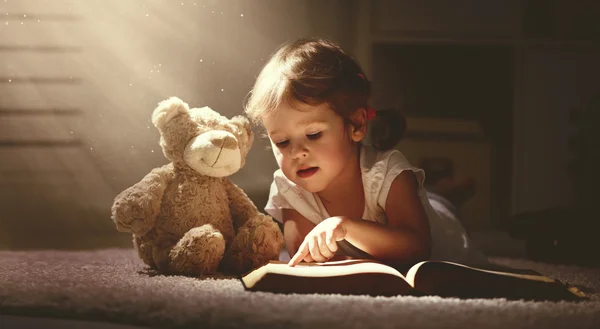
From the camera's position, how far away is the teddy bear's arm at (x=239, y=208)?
1.08m

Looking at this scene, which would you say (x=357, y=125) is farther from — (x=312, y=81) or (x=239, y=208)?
(x=239, y=208)

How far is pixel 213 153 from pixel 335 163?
0.65 feet


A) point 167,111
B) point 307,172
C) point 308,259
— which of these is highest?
point 167,111

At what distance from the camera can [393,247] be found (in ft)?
3.16

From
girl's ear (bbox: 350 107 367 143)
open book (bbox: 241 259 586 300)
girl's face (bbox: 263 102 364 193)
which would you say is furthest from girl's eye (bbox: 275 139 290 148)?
open book (bbox: 241 259 586 300)

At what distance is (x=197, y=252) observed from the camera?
3.02 ft

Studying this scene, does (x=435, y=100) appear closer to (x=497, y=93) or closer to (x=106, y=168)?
(x=497, y=93)

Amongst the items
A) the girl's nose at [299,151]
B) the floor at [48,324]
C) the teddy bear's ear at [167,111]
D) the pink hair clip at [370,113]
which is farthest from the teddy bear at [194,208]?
the floor at [48,324]

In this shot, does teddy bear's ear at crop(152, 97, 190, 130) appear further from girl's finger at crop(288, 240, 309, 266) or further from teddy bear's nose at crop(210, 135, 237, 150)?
girl's finger at crop(288, 240, 309, 266)

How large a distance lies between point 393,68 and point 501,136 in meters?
0.35

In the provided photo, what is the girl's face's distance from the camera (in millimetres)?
973

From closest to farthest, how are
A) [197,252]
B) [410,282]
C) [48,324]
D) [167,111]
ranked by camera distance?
[48,324]
[410,282]
[197,252]
[167,111]

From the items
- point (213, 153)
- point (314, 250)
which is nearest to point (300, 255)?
point (314, 250)

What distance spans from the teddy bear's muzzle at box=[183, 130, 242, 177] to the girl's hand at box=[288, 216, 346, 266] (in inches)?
8.5
